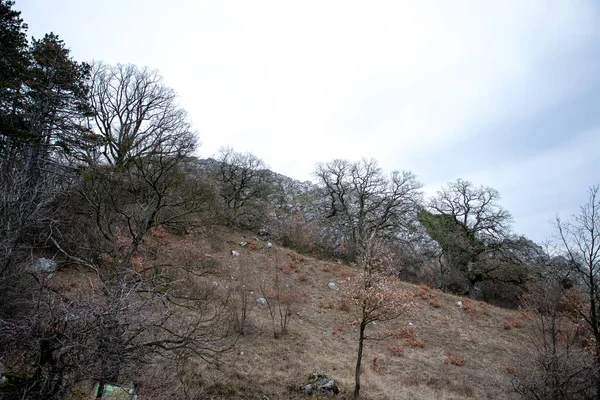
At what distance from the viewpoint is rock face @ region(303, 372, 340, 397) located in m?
8.84

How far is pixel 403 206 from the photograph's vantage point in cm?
3011

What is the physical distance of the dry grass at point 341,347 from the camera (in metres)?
9.34

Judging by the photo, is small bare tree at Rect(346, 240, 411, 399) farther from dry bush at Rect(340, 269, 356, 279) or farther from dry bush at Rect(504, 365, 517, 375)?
dry bush at Rect(340, 269, 356, 279)

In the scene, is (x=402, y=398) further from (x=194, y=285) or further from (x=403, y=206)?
(x=403, y=206)

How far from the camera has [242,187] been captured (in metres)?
31.0

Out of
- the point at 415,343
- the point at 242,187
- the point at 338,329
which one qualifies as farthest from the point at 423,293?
the point at 242,187

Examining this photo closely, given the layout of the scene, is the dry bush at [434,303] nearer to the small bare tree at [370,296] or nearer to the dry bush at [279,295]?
the dry bush at [279,295]

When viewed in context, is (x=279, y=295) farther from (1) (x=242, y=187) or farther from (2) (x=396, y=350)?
(1) (x=242, y=187)

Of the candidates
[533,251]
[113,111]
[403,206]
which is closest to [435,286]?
[403,206]

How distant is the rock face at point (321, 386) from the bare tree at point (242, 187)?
1995 centimetres

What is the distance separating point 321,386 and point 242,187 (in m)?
24.0

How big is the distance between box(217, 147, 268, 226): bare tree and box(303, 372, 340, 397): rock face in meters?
20.0

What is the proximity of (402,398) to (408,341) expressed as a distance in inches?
239

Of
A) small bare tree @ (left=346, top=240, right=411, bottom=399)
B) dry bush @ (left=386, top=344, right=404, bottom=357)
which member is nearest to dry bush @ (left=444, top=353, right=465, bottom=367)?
dry bush @ (left=386, top=344, right=404, bottom=357)
